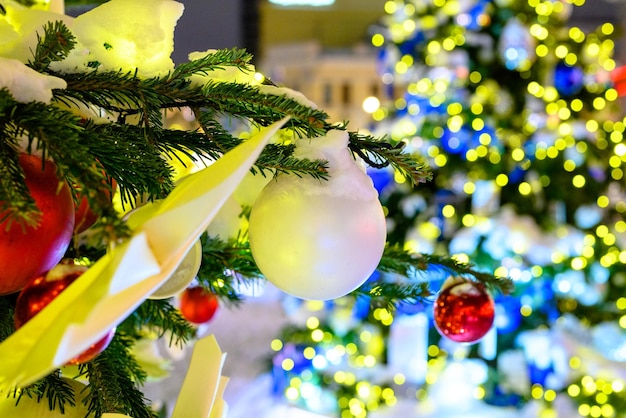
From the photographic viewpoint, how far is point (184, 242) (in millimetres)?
210

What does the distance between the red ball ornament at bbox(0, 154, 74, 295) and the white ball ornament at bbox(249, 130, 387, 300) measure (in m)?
0.08

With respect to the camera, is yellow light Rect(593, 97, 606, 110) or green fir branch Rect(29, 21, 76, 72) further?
yellow light Rect(593, 97, 606, 110)

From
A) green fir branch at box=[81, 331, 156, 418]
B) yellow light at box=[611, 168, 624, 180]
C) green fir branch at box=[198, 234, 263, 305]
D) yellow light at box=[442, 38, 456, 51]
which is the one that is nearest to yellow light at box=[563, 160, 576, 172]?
yellow light at box=[611, 168, 624, 180]

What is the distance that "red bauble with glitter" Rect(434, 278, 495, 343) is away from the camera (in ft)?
1.57

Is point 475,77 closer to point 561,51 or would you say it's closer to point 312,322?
point 561,51

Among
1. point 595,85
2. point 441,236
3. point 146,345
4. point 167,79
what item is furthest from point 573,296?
point 167,79

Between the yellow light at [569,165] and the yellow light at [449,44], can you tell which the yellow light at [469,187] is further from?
the yellow light at [449,44]

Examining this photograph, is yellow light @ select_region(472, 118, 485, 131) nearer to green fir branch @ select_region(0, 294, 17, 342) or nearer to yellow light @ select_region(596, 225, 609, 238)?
yellow light @ select_region(596, 225, 609, 238)

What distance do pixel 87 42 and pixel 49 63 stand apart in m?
0.03

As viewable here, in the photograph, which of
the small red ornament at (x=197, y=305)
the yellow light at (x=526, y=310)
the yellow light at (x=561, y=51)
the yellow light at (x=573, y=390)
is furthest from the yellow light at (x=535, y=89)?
the small red ornament at (x=197, y=305)

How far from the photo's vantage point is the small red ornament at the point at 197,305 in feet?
2.15

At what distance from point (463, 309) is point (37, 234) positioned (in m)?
0.32

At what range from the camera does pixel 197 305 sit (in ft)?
2.21

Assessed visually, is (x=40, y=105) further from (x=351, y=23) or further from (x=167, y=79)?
(x=351, y=23)
